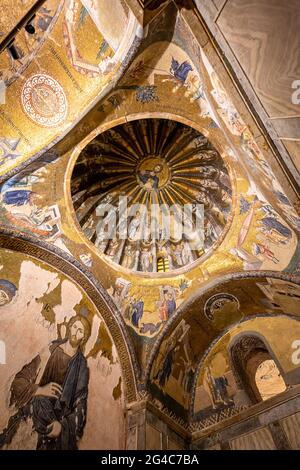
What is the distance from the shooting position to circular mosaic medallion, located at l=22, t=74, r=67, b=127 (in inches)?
282

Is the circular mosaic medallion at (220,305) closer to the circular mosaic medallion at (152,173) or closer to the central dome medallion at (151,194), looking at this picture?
the central dome medallion at (151,194)

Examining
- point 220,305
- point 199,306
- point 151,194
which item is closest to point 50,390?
point 199,306

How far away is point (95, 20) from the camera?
21.4 feet

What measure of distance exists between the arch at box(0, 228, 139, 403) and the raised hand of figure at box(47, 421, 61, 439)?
1.83m

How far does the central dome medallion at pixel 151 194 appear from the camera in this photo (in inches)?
343

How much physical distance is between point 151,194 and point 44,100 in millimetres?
3894

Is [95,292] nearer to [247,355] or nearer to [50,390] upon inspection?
[50,390]

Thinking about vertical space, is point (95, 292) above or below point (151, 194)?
below

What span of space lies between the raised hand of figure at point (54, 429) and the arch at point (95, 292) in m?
1.83

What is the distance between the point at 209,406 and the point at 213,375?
80 centimetres

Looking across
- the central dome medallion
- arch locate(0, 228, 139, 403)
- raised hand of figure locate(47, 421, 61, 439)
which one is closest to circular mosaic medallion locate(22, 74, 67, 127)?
the central dome medallion

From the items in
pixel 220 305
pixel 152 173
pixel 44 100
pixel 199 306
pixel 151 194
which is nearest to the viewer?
pixel 44 100

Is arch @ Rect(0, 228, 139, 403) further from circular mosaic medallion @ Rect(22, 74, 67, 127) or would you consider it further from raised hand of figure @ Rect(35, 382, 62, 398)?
circular mosaic medallion @ Rect(22, 74, 67, 127)

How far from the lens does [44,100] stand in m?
7.38
